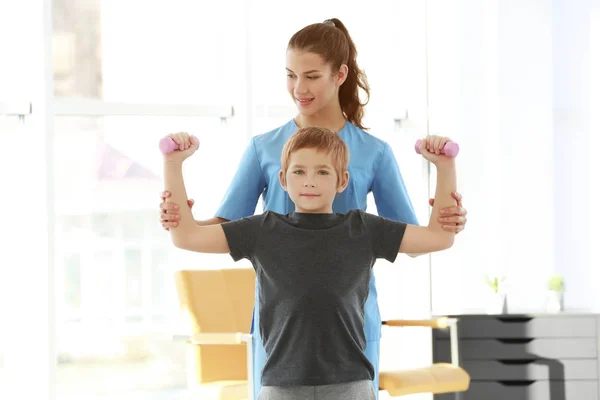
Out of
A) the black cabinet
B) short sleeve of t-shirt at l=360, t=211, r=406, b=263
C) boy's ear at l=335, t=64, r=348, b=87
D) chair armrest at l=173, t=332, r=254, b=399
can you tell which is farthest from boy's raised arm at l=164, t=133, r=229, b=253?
the black cabinet

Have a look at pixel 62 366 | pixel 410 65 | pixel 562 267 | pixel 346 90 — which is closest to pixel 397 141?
pixel 410 65

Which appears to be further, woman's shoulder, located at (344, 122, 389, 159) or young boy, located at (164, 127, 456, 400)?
woman's shoulder, located at (344, 122, 389, 159)

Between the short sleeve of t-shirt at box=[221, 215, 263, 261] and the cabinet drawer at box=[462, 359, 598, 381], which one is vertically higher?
the short sleeve of t-shirt at box=[221, 215, 263, 261]

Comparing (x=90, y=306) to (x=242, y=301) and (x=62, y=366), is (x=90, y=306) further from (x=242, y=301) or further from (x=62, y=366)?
(x=242, y=301)

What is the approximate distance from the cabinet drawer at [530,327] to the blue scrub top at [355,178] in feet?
7.38

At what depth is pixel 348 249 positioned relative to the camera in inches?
64.0

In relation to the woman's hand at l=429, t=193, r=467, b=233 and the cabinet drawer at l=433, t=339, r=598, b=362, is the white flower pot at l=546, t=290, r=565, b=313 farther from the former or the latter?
the woman's hand at l=429, t=193, r=467, b=233

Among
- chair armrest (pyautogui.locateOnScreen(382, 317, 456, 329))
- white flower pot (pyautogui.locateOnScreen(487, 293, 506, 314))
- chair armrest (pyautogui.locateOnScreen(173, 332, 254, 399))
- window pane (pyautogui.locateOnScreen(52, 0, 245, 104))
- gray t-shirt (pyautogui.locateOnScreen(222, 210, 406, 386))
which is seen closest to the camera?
gray t-shirt (pyautogui.locateOnScreen(222, 210, 406, 386))

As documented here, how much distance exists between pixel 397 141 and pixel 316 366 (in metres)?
3.11

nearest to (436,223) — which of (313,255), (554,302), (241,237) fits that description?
(313,255)

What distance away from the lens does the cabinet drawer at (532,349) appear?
4.15m

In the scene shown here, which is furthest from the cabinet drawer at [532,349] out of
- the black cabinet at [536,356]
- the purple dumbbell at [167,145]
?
the purple dumbbell at [167,145]

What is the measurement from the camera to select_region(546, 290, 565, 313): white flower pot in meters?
4.24

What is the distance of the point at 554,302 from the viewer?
4242 millimetres
